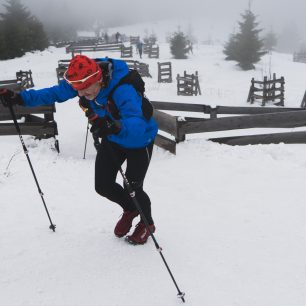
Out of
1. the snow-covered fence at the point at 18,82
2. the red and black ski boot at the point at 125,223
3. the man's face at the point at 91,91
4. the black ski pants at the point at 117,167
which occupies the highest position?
the man's face at the point at 91,91

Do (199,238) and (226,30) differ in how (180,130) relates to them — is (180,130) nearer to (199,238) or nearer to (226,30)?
(199,238)

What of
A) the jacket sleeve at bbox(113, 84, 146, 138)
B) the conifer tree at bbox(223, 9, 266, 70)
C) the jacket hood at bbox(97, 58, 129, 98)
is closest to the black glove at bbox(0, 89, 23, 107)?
the jacket hood at bbox(97, 58, 129, 98)

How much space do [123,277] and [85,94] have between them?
2009mm

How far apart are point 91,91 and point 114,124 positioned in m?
0.57

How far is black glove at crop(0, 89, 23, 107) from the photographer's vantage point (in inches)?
153

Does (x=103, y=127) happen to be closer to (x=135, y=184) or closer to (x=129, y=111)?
(x=129, y=111)

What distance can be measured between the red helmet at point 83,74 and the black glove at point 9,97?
3.13 feet

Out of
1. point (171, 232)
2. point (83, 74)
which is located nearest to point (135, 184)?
point (171, 232)

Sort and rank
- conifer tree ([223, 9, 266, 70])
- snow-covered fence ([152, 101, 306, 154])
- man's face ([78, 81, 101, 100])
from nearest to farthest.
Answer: man's face ([78, 81, 101, 100]) < snow-covered fence ([152, 101, 306, 154]) < conifer tree ([223, 9, 266, 70])

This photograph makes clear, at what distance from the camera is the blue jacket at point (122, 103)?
317 centimetres

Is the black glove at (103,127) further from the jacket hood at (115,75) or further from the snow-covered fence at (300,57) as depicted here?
the snow-covered fence at (300,57)

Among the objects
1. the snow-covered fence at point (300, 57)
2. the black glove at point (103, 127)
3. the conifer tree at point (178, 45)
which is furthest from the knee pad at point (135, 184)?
the snow-covered fence at point (300, 57)

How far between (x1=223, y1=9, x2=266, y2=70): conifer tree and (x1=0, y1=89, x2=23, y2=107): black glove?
121 feet

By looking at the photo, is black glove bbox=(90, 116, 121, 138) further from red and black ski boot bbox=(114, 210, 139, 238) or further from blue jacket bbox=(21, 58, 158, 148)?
red and black ski boot bbox=(114, 210, 139, 238)
